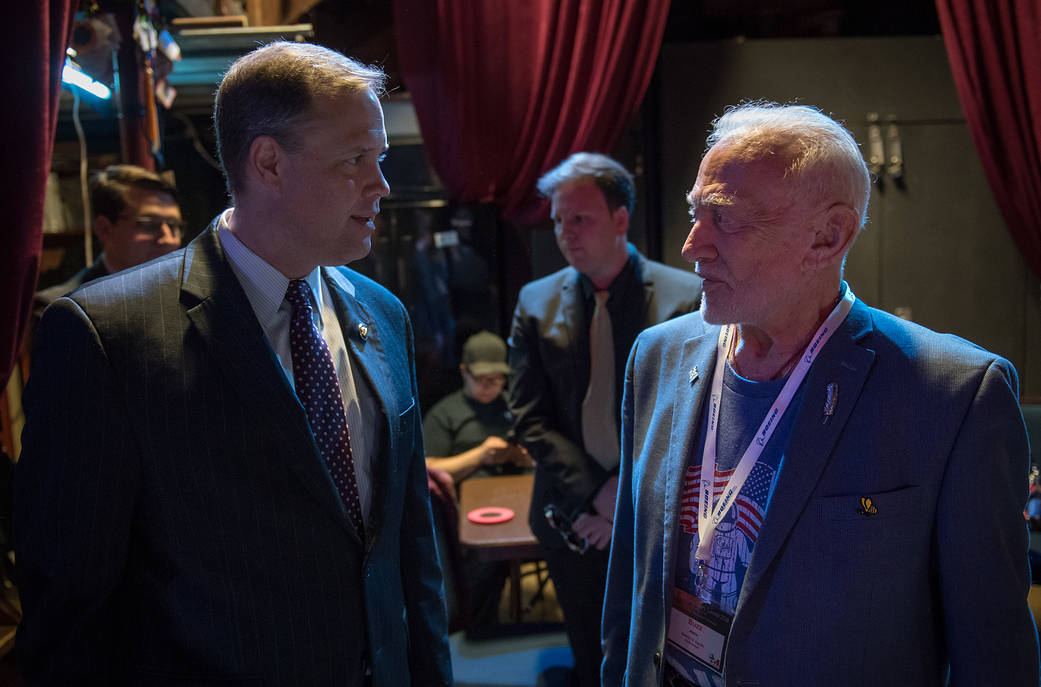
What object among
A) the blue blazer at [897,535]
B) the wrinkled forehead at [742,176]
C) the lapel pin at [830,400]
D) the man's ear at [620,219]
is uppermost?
the wrinkled forehead at [742,176]

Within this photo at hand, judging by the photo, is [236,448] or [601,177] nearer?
[236,448]

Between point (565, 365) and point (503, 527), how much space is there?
71cm

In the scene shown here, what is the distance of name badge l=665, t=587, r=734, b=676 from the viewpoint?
1.25m

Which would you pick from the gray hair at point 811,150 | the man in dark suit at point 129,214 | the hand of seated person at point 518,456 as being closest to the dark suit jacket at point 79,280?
the man in dark suit at point 129,214

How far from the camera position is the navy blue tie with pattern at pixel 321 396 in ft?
4.19

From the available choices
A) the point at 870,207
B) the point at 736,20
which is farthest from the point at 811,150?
the point at 736,20

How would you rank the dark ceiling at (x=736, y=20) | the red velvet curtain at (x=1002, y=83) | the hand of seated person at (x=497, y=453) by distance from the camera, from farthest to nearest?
the dark ceiling at (x=736, y=20) < the hand of seated person at (x=497, y=453) < the red velvet curtain at (x=1002, y=83)

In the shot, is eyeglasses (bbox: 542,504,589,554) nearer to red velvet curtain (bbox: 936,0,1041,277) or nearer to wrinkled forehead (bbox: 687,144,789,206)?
wrinkled forehead (bbox: 687,144,789,206)

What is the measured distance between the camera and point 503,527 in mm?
2842

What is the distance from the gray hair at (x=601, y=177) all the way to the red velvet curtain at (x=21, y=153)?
150 centimetres

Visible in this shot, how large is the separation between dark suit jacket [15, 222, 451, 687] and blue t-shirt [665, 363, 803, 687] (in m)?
0.53

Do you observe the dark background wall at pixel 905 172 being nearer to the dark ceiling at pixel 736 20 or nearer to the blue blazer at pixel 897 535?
the dark ceiling at pixel 736 20

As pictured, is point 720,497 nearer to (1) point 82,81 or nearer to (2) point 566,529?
(2) point 566,529

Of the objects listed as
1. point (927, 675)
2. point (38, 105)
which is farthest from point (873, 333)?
point (38, 105)
